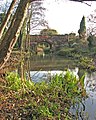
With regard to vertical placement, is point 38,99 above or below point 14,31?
below

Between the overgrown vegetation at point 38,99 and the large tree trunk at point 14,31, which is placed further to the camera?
the overgrown vegetation at point 38,99

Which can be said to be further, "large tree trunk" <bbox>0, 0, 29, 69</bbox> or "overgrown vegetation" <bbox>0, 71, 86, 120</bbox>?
"overgrown vegetation" <bbox>0, 71, 86, 120</bbox>

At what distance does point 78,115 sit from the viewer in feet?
23.6

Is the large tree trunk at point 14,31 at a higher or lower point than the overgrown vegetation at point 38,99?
higher

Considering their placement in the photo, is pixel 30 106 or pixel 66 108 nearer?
pixel 30 106

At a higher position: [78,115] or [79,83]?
[79,83]

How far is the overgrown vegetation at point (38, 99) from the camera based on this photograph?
17.9 ft

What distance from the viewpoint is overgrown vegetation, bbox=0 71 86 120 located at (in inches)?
215

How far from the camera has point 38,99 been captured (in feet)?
20.8

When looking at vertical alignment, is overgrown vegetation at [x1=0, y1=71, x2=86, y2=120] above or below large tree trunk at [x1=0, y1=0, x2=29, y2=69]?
below

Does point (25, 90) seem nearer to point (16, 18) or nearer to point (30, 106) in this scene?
point (30, 106)

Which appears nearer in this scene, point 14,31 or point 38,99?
point 14,31

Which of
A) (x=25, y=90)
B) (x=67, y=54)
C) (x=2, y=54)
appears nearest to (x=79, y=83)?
(x=25, y=90)

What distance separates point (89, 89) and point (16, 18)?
680 centimetres
